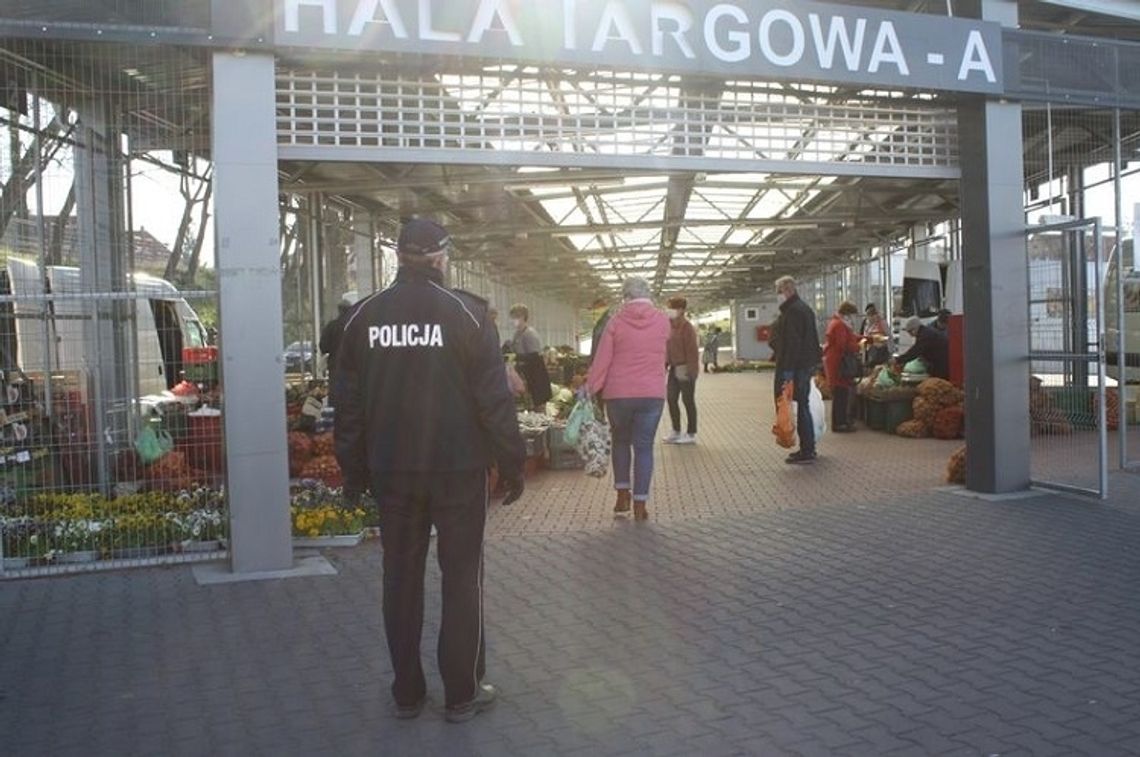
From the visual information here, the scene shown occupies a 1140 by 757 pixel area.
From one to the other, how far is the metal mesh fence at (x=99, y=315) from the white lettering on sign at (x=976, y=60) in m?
5.57

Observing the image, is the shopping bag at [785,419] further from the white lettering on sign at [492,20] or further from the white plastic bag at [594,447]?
the white lettering on sign at [492,20]

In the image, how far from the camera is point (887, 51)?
305 inches

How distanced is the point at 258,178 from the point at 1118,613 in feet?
17.5

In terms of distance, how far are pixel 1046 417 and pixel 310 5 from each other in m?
7.86

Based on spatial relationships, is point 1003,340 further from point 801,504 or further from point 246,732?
point 246,732

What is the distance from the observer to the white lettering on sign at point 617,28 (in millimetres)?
6922

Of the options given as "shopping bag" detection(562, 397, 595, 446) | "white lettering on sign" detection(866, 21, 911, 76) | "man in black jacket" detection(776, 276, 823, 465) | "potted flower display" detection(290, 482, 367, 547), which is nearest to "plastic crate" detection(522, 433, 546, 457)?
"shopping bag" detection(562, 397, 595, 446)

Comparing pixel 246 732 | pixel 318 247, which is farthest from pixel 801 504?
pixel 318 247

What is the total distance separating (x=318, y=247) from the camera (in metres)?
14.1

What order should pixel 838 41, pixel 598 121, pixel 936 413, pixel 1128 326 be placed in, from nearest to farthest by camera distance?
pixel 598 121
pixel 838 41
pixel 936 413
pixel 1128 326

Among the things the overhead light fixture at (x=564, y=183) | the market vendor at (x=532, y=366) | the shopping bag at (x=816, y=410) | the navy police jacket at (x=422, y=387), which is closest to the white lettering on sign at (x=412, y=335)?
the navy police jacket at (x=422, y=387)

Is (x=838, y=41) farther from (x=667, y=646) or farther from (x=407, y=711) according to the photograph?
(x=407, y=711)

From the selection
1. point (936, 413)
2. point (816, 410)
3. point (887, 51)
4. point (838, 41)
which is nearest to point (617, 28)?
point (838, 41)

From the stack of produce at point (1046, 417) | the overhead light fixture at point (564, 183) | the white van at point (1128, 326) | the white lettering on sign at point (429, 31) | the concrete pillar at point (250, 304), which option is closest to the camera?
the concrete pillar at point (250, 304)
